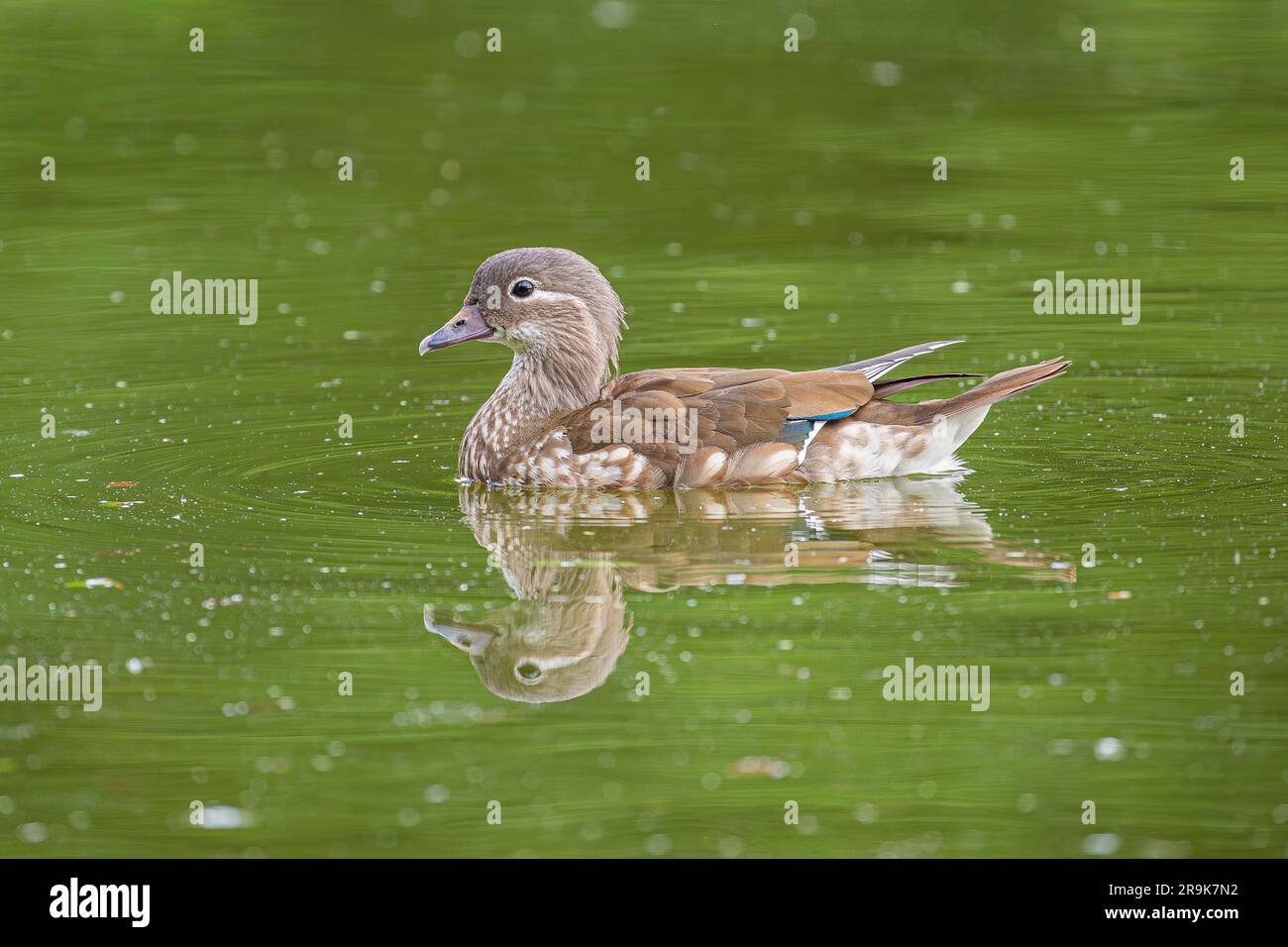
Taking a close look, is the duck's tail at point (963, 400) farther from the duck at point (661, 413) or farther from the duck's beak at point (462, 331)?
the duck's beak at point (462, 331)

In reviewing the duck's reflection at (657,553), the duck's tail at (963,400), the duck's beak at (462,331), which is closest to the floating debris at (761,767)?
the duck's reflection at (657,553)

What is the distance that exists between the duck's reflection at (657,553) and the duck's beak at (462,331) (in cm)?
91

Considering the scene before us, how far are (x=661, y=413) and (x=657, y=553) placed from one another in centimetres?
147

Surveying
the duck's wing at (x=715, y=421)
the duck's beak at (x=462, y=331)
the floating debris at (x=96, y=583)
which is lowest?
the floating debris at (x=96, y=583)

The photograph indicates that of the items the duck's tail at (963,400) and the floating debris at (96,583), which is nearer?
A: the floating debris at (96,583)

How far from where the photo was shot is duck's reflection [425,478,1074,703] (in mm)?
8227

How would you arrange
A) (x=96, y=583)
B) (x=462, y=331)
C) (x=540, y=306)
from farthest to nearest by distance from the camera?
(x=540, y=306), (x=462, y=331), (x=96, y=583)

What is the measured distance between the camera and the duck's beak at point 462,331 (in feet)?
36.6

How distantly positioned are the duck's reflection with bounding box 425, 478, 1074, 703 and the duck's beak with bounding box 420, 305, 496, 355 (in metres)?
0.91

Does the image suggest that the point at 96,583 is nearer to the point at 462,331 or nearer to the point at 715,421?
the point at 462,331

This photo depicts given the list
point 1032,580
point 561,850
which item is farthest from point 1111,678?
point 561,850

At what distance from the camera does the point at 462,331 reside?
37.1 ft

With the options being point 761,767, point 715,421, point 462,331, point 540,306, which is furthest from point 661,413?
point 761,767

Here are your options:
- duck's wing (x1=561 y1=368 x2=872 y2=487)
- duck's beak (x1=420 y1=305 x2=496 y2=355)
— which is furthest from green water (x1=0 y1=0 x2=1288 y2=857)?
duck's beak (x1=420 y1=305 x2=496 y2=355)
